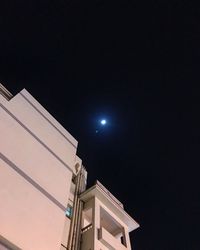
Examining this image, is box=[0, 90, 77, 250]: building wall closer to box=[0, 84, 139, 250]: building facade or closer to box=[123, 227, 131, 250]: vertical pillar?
box=[0, 84, 139, 250]: building facade

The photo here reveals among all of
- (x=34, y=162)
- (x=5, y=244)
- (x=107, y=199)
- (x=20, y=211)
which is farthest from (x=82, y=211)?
(x=5, y=244)

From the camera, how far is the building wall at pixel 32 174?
6.73m

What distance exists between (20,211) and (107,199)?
4.90 meters

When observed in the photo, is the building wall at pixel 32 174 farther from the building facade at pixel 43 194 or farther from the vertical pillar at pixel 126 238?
the vertical pillar at pixel 126 238

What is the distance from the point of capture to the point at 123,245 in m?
10.1

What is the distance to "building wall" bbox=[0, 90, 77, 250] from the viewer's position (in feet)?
22.1

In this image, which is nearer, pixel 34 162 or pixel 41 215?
pixel 41 215

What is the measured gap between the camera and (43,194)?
820 centimetres

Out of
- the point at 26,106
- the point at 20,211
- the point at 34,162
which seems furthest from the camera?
the point at 26,106

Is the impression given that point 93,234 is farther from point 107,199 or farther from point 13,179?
point 13,179

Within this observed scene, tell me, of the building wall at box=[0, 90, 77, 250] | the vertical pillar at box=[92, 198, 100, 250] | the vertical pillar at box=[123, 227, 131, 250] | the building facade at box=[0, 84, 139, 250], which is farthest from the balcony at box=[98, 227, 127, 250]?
the building wall at box=[0, 90, 77, 250]

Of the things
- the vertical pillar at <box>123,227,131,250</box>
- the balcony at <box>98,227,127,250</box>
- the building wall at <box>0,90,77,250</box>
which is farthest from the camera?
the vertical pillar at <box>123,227,131,250</box>

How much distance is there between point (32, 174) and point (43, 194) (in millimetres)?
743

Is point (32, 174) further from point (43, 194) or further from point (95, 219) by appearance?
point (95, 219)
